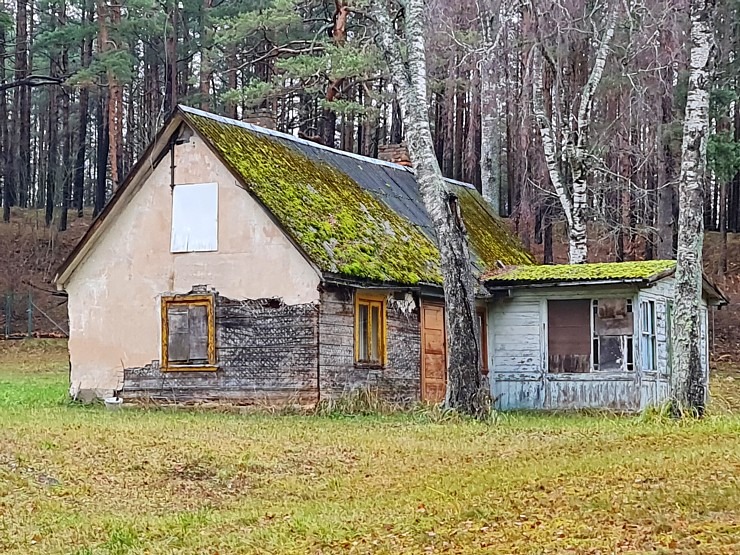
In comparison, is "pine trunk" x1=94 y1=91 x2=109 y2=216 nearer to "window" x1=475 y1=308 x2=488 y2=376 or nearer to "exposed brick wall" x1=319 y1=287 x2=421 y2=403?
"window" x1=475 y1=308 x2=488 y2=376

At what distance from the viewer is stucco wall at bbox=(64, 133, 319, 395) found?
20.1 m

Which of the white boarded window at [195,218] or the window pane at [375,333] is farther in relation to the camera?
the window pane at [375,333]

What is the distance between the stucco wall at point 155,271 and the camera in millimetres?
20094

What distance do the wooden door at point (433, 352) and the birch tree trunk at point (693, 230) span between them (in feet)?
21.3

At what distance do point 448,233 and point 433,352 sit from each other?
14.9ft

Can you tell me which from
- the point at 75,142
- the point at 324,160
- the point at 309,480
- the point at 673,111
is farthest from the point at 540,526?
the point at 75,142

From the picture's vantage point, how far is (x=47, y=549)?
357 inches

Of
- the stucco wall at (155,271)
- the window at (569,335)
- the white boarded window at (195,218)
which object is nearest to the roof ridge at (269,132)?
the stucco wall at (155,271)

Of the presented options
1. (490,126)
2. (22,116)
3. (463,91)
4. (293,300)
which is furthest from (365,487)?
(22,116)

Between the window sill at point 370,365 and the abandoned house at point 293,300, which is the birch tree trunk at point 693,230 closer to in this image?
the abandoned house at point 293,300

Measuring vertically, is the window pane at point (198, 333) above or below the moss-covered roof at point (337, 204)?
below

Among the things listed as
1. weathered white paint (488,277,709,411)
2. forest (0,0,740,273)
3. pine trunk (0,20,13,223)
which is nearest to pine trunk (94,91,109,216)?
forest (0,0,740,273)

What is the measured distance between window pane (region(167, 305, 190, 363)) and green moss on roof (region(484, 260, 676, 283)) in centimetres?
657

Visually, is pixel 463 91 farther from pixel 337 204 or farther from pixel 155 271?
pixel 155 271
